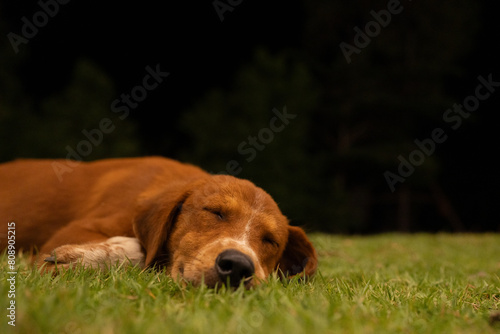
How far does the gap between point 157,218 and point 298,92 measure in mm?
14365

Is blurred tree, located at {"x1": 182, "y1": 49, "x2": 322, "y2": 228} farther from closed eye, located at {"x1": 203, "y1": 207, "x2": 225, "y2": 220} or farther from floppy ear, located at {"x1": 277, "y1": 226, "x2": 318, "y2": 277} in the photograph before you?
closed eye, located at {"x1": 203, "y1": 207, "x2": 225, "y2": 220}

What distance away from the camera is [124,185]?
3.82 meters

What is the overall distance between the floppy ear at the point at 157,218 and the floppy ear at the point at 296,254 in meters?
0.88

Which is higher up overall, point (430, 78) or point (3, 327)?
point (3, 327)

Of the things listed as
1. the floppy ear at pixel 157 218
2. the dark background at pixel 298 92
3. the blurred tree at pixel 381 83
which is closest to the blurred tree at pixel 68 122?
the dark background at pixel 298 92

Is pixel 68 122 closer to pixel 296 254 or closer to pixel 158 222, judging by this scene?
pixel 158 222

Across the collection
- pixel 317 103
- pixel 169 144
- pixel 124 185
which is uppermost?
pixel 124 185

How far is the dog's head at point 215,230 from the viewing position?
256cm

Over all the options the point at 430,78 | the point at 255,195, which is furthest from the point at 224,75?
the point at 255,195

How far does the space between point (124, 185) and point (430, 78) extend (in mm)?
16920

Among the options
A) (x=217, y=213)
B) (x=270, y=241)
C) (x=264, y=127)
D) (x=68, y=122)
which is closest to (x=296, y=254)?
(x=270, y=241)

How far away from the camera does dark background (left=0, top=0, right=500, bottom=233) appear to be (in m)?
15.3

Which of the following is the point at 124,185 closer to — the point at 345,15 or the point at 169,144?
the point at 169,144

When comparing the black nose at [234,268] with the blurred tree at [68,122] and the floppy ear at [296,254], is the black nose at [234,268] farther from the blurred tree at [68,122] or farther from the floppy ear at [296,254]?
the blurred tree at [68,122]
